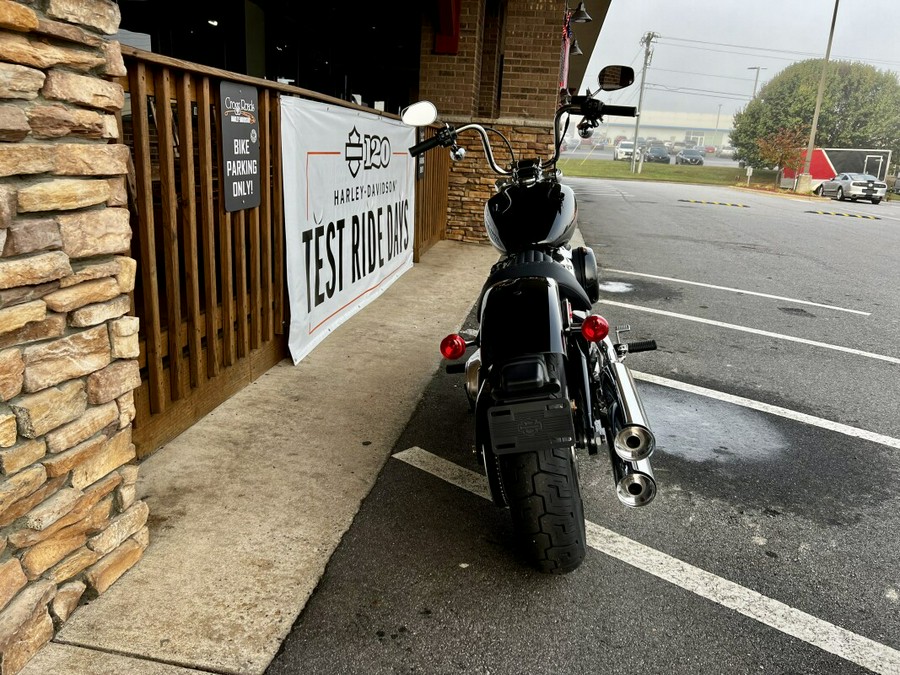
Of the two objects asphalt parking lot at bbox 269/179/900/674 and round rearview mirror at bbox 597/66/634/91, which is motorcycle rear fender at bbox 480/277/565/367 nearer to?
asphalt parking lot at bbox 269/179/900/674

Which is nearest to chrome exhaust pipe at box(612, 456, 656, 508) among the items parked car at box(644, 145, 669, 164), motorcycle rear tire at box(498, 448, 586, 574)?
motorcycle rear tire at box(498, 448, 586, 574)

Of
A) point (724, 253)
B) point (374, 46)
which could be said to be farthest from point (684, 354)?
point (374, 46)

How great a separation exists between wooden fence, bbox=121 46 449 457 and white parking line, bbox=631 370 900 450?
2396 mm

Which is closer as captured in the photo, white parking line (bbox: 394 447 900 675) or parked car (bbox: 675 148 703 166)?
white parking line (bbox: 394 447 900 675)

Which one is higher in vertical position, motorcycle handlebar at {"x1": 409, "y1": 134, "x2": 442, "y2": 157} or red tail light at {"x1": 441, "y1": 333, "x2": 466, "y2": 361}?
motorcycle handlebar at {"x1": 409, "y1": 134, "x2": 442, "y2": 157}

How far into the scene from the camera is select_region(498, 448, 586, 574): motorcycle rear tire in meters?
2.25

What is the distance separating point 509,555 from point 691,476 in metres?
1.21

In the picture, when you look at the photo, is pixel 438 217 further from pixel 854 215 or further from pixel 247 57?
pixel 854 215

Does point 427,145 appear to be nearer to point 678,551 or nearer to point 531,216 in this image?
point 531,216

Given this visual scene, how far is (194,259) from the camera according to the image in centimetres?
332


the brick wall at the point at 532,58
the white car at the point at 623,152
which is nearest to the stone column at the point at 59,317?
the brick wall at the point at 532,58

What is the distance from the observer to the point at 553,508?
228 cm

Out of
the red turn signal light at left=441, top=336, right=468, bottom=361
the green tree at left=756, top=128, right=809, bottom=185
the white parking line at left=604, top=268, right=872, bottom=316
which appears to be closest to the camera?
the red turn signal light at left=441, top=336, right=468, bottom=361

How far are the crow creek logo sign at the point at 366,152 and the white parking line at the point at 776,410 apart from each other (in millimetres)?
2646
